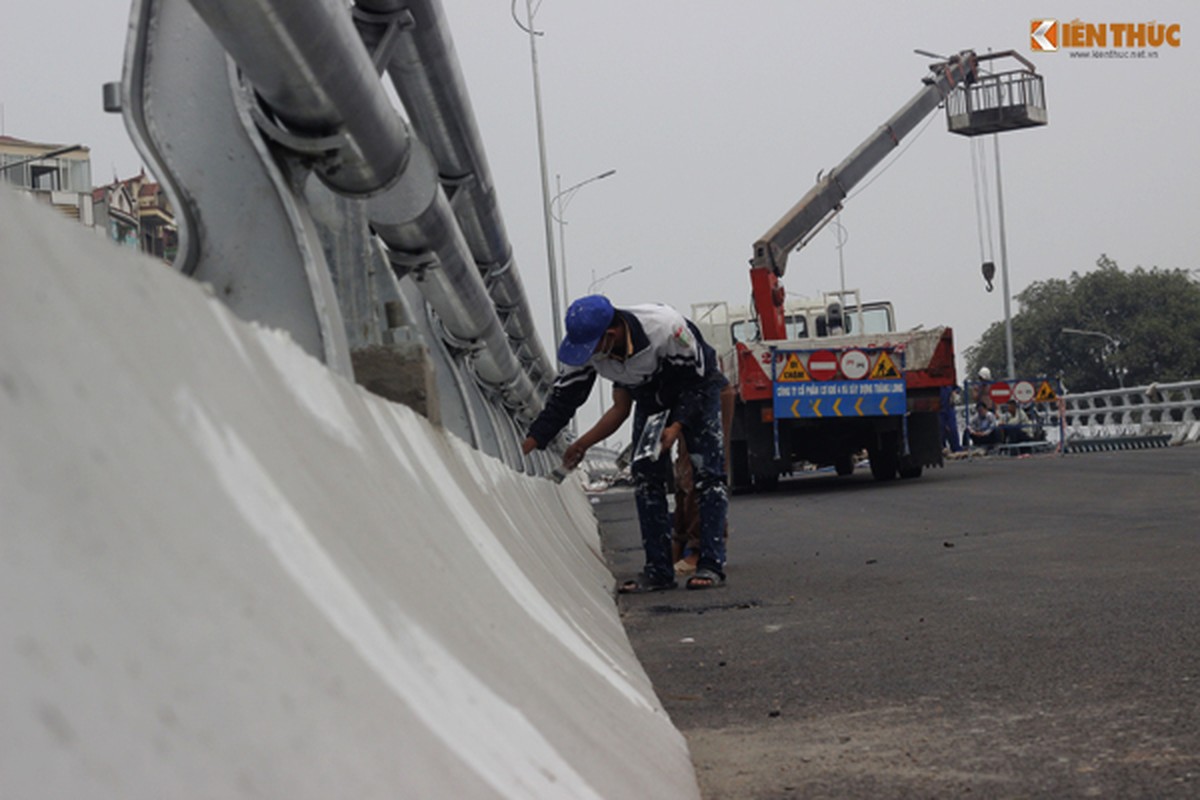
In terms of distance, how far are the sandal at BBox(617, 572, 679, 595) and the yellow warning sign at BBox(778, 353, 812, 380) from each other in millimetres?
11605

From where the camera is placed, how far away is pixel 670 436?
7.98 m

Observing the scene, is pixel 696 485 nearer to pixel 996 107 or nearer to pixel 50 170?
pixel 50 170

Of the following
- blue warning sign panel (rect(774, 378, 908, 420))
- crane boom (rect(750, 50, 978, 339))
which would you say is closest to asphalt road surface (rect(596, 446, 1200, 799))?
blue warning sign panel (rect(774, 378, 908, 420))

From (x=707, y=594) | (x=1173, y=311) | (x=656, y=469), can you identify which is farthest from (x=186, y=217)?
(x=1173, y=311)

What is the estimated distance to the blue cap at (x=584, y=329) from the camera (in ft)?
24.0

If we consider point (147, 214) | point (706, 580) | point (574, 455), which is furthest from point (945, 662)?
point (706, 580)

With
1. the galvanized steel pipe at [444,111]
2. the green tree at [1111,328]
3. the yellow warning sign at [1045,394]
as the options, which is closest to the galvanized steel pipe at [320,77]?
the galvanized steel pipe at [444,111]

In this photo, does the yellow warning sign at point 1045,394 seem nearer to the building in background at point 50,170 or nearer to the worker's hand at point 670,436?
the building in background at point 50,170

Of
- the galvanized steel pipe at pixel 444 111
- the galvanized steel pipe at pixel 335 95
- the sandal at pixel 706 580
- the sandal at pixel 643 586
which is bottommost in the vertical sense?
the sandal at pixel 643 586

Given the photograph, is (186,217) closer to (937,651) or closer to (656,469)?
(937,651)

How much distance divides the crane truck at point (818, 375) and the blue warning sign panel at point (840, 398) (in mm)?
12

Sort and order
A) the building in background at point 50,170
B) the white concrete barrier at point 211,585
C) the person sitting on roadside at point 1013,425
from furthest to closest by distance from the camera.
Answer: the person sitting on roadside at point 1013,425 < the building in background at point 50,170 < the white concrete barrier at point 211,585

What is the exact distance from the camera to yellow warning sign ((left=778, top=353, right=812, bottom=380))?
1975 centimetres

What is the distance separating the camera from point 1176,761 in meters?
2.93
